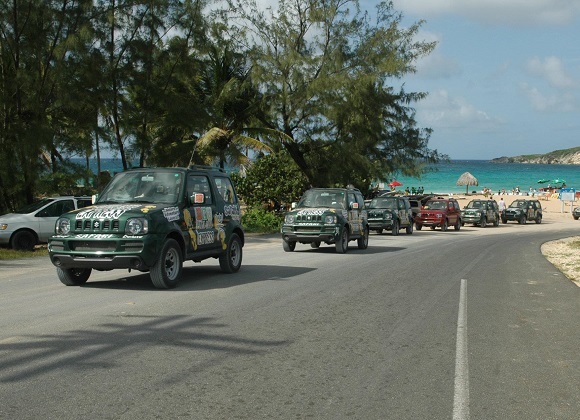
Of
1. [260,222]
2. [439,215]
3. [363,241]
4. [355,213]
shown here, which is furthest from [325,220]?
[439,215]

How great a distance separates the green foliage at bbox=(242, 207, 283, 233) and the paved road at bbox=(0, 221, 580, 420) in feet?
59.8

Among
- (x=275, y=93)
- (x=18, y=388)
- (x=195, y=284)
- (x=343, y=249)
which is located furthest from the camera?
(x=275, y=93)

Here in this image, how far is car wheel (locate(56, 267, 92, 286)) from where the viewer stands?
12.0 metres

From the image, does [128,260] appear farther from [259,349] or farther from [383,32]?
[383,32]

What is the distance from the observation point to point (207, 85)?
122ft

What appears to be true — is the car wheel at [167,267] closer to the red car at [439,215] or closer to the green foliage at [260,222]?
the green foliage at [260,222]

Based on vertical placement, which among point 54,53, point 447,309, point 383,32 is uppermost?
point 383,32

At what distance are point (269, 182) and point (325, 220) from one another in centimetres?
1613

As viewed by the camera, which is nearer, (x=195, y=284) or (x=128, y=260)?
(x=128, y=260)

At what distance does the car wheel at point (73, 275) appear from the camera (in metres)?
12.0

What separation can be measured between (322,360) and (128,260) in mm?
4967

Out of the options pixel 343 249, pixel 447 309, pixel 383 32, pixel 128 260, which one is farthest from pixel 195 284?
pixel 383 32

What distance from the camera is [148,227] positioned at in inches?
437

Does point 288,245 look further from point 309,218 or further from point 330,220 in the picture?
point 330,220
